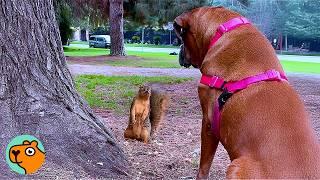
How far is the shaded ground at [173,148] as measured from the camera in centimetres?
472

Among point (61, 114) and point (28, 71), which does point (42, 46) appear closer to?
point (28, 71)

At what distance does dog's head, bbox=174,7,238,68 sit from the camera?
3.28 m

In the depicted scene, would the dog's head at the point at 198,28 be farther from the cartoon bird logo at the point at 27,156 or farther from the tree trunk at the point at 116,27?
the tree trunk at the point at 116,27

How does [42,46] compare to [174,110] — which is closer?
[42,46]

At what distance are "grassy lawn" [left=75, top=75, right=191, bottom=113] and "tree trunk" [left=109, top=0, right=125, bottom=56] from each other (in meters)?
15.5

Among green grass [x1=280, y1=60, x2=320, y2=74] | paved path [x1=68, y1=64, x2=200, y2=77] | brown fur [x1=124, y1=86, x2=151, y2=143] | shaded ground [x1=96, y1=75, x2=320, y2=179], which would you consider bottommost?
green grass [x1=280, y1=60, x2=320, y2=74]

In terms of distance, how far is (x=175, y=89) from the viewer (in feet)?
42.4

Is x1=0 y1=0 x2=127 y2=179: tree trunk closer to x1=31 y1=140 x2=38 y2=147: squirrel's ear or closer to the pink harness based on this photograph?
x1=31 y1=140 x2=38 y2=147: squirrel's ear

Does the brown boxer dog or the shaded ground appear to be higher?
the brown boxer dog

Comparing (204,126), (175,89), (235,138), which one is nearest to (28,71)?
(204,126)

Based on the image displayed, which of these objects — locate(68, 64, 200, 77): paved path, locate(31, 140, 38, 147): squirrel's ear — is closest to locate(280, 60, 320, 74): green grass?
locate(68, 64, 200, 77): paved path

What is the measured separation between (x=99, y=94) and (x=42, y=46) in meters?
7.05

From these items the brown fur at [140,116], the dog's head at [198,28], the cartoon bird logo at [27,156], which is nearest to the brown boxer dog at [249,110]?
the dog's head at [198,28]

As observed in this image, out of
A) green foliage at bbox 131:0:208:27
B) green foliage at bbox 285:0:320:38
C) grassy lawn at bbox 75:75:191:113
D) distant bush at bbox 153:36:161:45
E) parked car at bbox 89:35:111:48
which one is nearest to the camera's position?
grassy lawn at bbox 75:75:191:113
